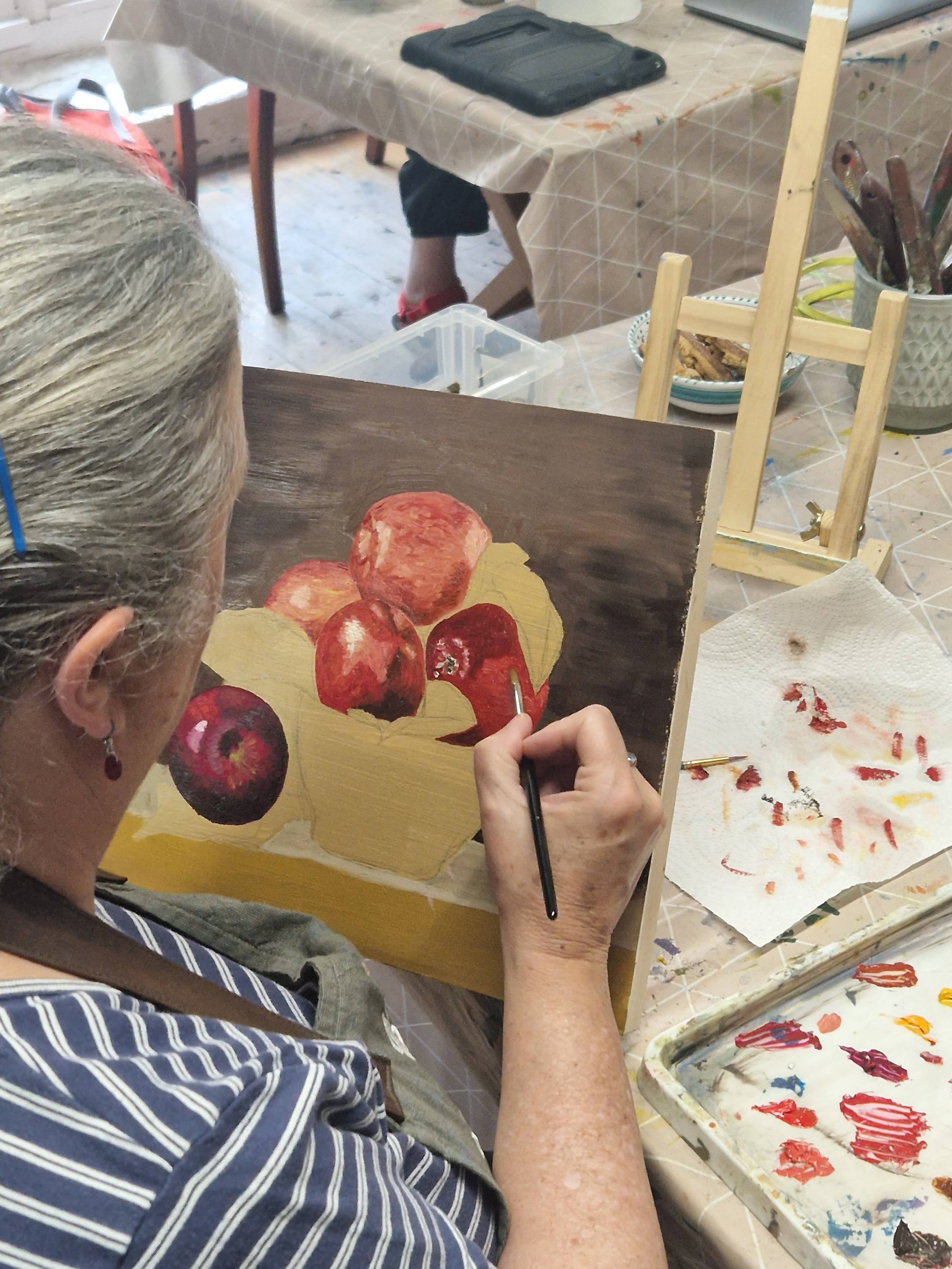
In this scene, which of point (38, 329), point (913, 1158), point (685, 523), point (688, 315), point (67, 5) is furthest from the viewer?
point (67, 5)

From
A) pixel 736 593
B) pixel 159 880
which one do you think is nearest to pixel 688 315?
pixel 736 593

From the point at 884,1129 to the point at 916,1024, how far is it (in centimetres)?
11

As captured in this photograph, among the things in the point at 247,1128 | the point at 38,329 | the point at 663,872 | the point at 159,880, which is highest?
the point at 38,329

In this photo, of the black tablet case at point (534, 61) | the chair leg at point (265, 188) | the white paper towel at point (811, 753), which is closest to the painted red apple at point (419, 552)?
the white paper towel at point (811, 753)

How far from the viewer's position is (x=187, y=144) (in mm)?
3746

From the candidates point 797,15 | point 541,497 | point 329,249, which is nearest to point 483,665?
point 541,497

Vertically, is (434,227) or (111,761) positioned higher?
(111,761)

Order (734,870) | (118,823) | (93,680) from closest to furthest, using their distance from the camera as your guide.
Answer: (93,680)
(118,823)
(734,870)

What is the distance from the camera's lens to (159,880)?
1134mm

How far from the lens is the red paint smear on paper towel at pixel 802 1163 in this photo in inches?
33.4

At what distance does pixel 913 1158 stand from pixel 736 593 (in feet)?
2.40

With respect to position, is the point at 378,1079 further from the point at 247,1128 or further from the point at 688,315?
the point at 688,315

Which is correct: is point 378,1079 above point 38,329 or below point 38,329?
below

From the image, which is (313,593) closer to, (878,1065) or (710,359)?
(878,1065)
